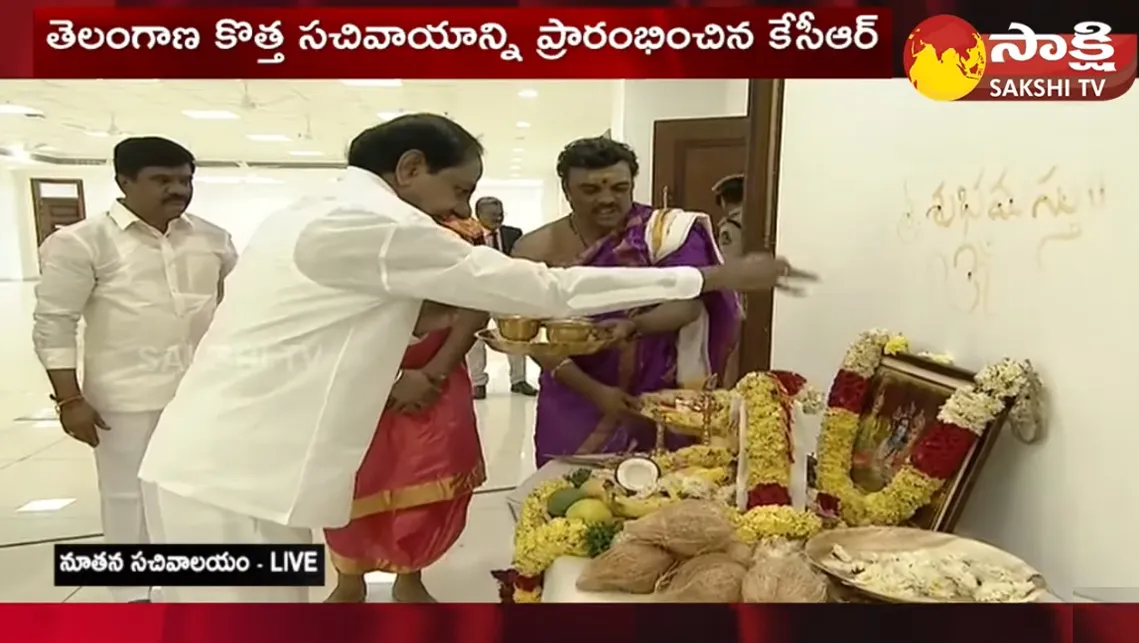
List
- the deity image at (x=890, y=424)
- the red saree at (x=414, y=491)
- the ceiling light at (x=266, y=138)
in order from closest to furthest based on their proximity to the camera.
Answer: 1. the ceiling light at (x=266, y=138)
2. the red saree at (x=414, y=491)
3. the deity image at (x=890, y=424)

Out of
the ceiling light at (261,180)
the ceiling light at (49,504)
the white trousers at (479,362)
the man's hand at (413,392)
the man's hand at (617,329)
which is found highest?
the ceiling light at (261,180)

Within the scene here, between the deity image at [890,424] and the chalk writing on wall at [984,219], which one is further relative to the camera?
the deity image at [890,424]

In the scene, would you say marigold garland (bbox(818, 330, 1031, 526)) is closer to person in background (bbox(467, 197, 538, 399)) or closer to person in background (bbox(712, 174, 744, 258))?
person in background (bbox(712, 174, 744, 258))

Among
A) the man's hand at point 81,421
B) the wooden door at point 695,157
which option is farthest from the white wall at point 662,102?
the man's hand at point 81,421

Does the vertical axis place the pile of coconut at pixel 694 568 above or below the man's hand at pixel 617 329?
below

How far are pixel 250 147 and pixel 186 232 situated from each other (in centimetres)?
16

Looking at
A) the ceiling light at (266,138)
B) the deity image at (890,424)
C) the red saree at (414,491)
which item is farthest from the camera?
the deity image at (890,424)

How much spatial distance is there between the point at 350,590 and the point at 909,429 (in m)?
0.89

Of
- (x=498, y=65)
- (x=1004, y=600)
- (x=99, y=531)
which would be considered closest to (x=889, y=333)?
(x=1004, y=600)

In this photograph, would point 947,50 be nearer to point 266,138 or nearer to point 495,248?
point 495,248

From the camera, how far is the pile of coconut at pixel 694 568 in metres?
1.23

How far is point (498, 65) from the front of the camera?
1.18 meters

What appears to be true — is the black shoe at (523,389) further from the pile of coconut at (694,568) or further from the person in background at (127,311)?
the person in background at (127,311)
